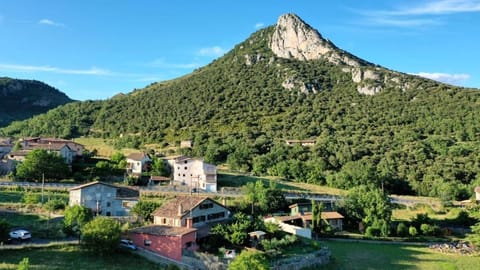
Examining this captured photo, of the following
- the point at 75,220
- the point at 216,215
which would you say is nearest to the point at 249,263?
the point at 216,215

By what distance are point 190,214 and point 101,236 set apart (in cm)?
962

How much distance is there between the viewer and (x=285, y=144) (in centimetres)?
10806

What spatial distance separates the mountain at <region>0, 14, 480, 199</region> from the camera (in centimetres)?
8938

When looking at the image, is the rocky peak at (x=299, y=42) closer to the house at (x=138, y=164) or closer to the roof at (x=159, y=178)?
the house at (x=138, y=164)

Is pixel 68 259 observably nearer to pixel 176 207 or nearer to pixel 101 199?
pixel 176 207

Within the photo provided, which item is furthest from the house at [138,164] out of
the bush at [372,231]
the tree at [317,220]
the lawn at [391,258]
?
the bush at [372,231]

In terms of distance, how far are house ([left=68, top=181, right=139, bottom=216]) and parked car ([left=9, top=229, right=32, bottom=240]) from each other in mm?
12975

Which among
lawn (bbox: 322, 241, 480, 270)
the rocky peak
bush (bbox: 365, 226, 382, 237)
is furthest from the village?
the rocky peak

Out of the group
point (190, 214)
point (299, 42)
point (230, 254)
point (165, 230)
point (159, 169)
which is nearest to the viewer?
point (230, 254)

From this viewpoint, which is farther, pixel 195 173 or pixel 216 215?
pixel 195 173

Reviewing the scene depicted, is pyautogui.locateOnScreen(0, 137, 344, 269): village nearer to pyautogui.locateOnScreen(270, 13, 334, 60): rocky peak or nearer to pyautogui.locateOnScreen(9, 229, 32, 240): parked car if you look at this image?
pyautogui.locateOnScreen(9, 229, 32, 240): parked car

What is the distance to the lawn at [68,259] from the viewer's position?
33.6 m

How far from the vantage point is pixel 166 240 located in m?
37.9

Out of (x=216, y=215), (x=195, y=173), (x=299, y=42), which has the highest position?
(x=299, y=42)
